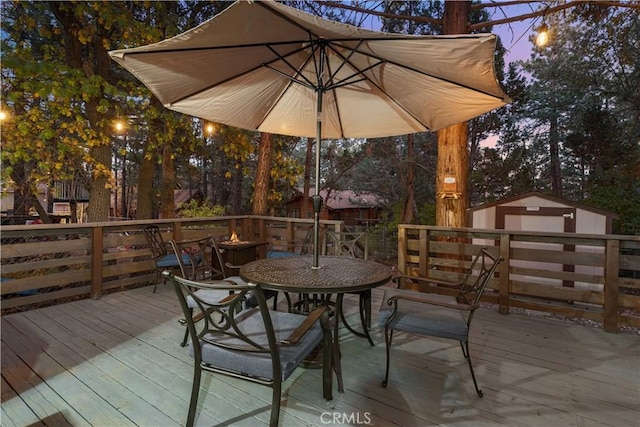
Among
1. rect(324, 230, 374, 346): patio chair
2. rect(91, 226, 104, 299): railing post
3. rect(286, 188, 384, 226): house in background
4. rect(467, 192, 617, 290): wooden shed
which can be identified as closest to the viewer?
rect(324, 230, 374, 346): patio chair

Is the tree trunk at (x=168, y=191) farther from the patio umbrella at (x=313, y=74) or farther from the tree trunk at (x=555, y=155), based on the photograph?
the tree trunk at (x=555, y=155)

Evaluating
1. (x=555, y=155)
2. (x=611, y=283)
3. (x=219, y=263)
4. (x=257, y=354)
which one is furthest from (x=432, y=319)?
(x=555, y=155)

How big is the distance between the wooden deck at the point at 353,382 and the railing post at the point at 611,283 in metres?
0.12

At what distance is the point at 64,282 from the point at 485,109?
4608 millimetres

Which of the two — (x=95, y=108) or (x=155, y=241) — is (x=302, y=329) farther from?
(x=95, y=108)

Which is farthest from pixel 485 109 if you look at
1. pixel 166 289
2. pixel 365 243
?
pixel 166 289

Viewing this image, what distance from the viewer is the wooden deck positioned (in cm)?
174

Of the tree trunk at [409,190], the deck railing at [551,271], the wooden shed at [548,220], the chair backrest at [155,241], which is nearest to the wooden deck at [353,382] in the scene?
the deck railing at [551,271]

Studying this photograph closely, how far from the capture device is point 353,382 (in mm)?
2055

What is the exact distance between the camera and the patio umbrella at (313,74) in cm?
167

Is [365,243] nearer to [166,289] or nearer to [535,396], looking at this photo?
[535,396]

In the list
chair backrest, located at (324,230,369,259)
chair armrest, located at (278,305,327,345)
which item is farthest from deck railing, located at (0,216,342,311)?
chair armrest, located at (278,305,327,345)

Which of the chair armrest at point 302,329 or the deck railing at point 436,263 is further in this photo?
the deck railing at point 436,263

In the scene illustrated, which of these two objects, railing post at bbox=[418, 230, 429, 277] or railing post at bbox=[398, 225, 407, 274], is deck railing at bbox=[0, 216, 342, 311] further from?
railing post at bbox=[418, 230, 429, 277]
